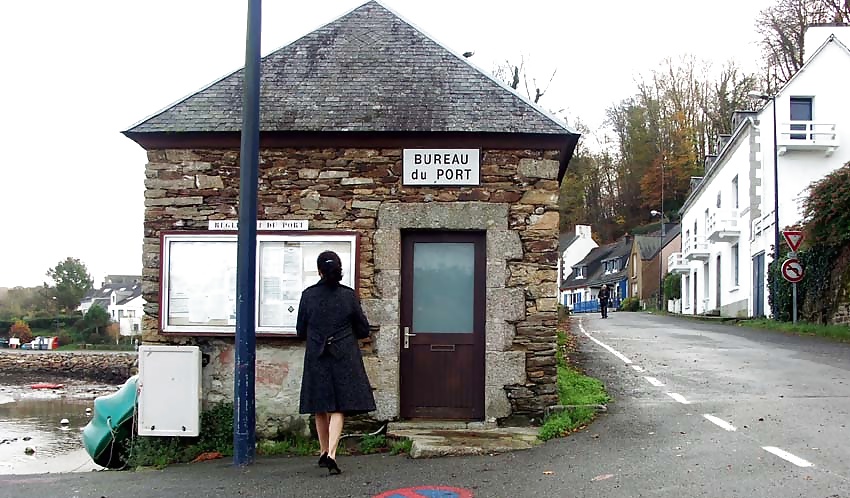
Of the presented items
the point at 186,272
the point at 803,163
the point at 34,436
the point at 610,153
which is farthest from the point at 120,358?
the point at 186,272

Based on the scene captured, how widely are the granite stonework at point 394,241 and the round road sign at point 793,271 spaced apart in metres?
17.1

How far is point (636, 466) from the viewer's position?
7.18m

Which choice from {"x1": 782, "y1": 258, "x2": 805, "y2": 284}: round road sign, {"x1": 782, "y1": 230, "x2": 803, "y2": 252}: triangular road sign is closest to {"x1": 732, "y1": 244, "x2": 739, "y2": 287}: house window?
{"x1": 782, "y1": 258, "x2": 805, "y2": 284}: round road sign

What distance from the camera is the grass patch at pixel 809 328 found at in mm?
20427

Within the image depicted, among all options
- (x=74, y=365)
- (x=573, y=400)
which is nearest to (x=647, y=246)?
(x=74, y=365)

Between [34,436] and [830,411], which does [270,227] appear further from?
[34,436]

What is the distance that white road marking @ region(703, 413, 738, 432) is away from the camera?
8.74 m

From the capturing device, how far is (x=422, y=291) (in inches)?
368

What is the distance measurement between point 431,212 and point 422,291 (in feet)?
2.86

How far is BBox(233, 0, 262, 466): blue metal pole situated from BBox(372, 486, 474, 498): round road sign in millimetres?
1945

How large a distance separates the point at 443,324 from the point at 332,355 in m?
2.10

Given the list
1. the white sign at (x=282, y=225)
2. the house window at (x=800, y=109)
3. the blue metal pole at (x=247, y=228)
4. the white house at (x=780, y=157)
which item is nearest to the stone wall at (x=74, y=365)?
the white house at (x=780, y=157)

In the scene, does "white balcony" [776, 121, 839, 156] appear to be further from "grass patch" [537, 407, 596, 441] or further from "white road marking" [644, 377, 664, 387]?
"grass patch" [537, 407, 596, 441]

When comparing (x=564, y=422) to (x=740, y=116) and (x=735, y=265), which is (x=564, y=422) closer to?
(x=740, y=116)
